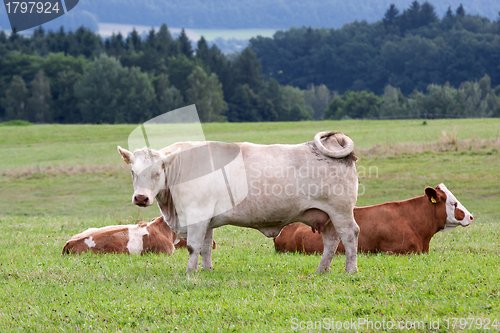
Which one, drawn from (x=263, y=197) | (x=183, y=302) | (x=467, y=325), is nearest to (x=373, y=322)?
(x=467, y=325)

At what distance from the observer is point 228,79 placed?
132250 mm

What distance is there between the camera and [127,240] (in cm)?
1052

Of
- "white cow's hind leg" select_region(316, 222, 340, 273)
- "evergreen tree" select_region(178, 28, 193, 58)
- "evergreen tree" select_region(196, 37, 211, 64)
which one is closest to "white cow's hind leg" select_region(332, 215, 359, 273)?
"white cow's hind leg" select_region(316, 222, 340, 273)

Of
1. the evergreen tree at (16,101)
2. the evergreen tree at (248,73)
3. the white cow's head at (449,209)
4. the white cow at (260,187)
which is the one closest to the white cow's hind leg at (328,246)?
the white cow at (260,187)

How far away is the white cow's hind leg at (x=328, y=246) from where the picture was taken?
824cm

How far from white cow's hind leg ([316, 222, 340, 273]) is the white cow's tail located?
1.09m

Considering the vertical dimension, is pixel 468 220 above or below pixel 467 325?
below

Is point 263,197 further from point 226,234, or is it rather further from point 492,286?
point 226,234

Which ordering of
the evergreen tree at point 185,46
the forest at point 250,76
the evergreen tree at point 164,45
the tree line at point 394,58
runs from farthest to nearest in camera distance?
the tree line at point 394,58
the evergreen tree at point 185,46
the evergreen tree at point 164,45
the forest at point 250,76

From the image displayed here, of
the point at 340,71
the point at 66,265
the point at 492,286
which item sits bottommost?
the point at 340,71

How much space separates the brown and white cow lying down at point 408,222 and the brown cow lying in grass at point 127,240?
9.49 feet

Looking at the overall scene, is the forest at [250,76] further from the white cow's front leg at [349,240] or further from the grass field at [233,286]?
the white cow's front leg at [349,240]

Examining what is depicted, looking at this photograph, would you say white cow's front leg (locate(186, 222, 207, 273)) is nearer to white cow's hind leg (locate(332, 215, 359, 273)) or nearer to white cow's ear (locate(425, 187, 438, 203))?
white cow's hind leg (locate(332, 215, 359, 273))

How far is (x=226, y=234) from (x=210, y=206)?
5.40m
